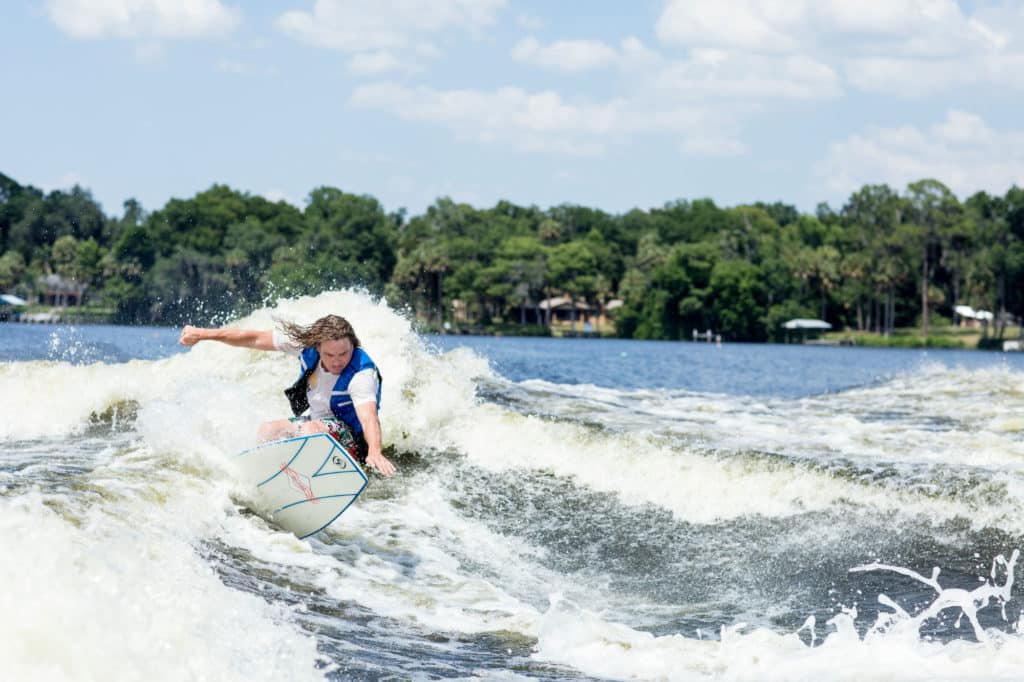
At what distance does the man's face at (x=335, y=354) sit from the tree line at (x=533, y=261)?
286 feet

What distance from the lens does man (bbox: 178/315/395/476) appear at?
838 cm

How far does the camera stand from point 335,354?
27.8ft

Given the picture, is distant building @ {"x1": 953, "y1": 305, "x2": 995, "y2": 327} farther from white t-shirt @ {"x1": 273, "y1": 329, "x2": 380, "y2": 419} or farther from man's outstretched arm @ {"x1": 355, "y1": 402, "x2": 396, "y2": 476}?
man's outstretched arm @ {"x1": 355, "y1": 402, "x2": 396, "y2": 476}

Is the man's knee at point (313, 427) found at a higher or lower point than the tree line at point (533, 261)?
lower

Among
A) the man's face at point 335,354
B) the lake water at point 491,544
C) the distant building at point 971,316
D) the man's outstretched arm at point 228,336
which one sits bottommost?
the lake water at point 491,544

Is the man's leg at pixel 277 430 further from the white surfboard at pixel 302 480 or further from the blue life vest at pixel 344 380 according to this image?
the blue life vest at pixel 344 380

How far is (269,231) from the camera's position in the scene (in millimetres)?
155000

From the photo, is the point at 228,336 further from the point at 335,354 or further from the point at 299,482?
the point at 299,482

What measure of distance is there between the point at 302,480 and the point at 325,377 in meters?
0.84

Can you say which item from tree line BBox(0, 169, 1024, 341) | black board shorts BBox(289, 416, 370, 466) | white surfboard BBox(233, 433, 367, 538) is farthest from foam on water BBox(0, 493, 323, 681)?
tree line BBox(0, 169, 1024, 341)

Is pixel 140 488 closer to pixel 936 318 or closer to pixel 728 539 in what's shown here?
pixel 728 539

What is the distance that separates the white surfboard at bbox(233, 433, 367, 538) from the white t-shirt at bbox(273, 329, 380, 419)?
0.37 metres

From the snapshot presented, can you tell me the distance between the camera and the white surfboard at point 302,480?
8484 mm

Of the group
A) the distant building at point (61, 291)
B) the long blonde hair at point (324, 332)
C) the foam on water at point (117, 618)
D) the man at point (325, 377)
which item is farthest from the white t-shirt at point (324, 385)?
the distant building at point (61, 291)
